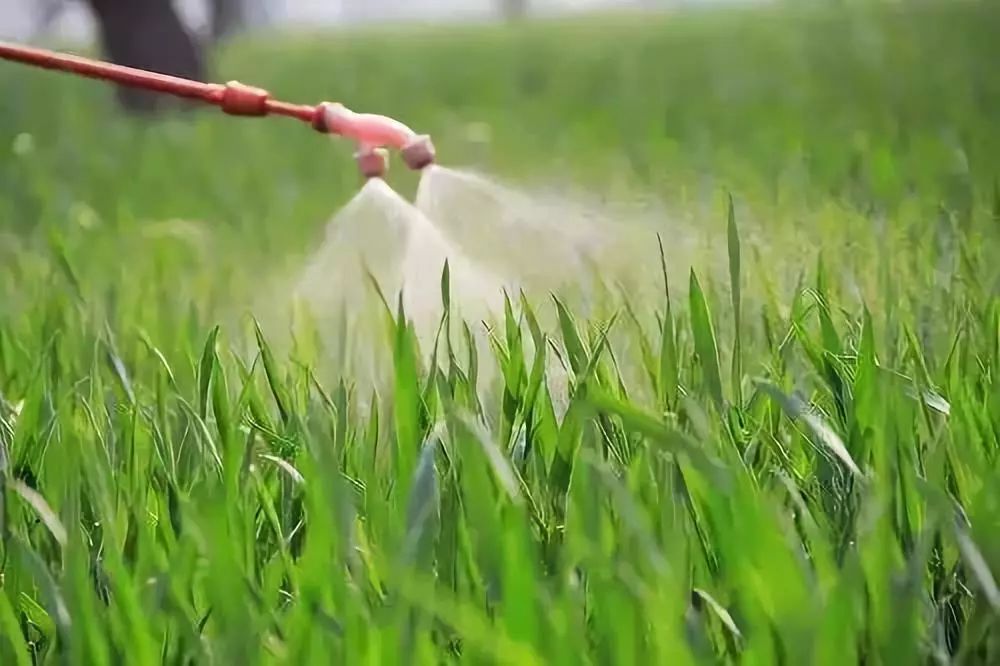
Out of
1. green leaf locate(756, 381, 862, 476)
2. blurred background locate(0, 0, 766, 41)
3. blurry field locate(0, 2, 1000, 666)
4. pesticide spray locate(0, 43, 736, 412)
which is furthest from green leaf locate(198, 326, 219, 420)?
blurred background locate(0, 0, 766, 41)

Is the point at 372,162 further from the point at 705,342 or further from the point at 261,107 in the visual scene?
the point at 705,342

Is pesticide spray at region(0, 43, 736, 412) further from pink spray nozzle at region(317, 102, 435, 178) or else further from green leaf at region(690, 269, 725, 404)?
green leaf at region(690, 269, 725, 404)

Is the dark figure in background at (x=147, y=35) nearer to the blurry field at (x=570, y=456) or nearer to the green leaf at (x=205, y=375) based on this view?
the blurry field at (x=570, y=456)

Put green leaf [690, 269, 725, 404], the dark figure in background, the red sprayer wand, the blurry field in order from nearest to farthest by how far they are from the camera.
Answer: the blurry field, green leaf [690, 269, 725, 404], the red sprayer wand, the dark figure in background

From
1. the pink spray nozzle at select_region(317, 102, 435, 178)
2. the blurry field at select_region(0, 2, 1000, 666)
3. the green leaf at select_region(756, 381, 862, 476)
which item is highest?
the pink spray nozzle at select_region(317, 102, 435, 178)

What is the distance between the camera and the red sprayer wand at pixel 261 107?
1.98 ft

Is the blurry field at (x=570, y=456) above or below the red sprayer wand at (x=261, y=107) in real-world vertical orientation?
below

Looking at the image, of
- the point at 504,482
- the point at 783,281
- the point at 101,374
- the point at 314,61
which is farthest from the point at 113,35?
the point at 504,482

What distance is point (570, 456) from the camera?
418 millimetres

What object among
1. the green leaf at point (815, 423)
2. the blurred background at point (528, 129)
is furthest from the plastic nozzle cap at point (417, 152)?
the green leaf at point (815, 423)

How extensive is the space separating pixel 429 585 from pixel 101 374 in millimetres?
379

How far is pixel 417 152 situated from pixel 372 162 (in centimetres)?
3

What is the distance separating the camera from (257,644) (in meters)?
0.31

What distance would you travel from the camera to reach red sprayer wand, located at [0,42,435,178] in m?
0.60
